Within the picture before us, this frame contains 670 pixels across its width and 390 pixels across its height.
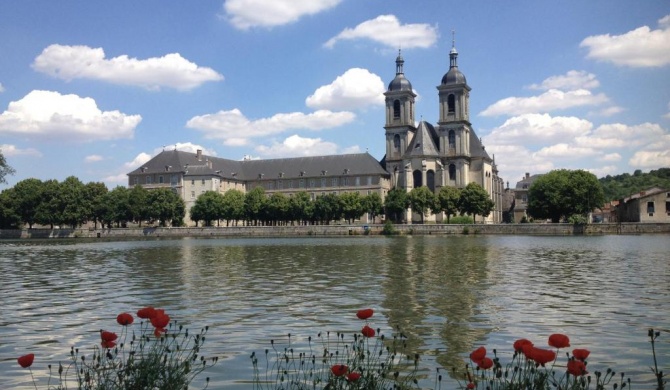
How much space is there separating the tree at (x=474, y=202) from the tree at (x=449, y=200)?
0.87 m

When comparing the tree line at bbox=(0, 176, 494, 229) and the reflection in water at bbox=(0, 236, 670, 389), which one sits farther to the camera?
the tree line at bbox=(0, 176, 494, 229)

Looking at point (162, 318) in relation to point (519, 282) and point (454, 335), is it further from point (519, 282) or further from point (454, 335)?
point (519, 282)

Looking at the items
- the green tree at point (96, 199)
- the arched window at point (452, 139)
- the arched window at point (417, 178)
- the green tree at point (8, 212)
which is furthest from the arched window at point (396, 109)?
the green tree at point (8, 212)

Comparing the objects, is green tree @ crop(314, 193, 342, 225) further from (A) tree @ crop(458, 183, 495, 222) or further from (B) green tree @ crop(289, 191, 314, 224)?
(A) tree @ crop(458, 183, 495, 222)

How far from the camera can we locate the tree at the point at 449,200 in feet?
358

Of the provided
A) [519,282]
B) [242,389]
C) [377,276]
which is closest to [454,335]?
[242,389]

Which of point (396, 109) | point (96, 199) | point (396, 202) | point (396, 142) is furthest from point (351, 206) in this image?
point (96, 199)

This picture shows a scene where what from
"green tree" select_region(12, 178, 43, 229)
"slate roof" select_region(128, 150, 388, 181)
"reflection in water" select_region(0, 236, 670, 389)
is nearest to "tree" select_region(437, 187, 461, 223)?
"slate roof" select_region(128, 150, 388, 181)

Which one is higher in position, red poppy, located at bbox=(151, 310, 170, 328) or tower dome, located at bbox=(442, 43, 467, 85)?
tower dome, located at bbox=(442, 43, 467, 85)

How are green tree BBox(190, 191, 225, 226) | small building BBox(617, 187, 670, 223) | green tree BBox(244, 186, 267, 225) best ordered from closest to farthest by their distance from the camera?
1. small building BBox(617, 187, 670, 223)
2. green tree BBox(244, 186, 267, 225)
3. green tree BBox(190, 191, 225, 226)

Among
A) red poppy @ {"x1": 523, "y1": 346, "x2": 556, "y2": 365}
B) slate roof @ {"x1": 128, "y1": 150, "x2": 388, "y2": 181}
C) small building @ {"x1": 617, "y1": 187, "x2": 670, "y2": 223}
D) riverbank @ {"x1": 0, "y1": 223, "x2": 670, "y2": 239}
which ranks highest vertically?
slate roof @ {"x1": 128, "y1": 150, "x2": 388, "y2": 181}

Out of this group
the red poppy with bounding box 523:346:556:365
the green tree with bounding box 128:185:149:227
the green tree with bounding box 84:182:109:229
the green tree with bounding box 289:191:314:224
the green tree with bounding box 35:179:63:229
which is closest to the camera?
the red poppy with bounding box 523:346:556:365

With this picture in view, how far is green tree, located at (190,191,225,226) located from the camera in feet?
406

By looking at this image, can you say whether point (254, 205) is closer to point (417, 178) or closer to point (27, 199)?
point (417, 178)
